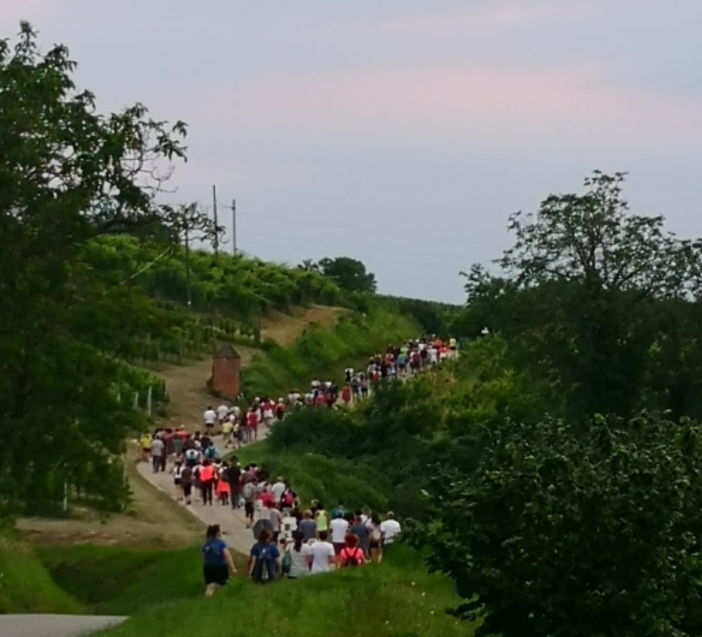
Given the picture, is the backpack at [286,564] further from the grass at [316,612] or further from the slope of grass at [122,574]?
the grass at [316,612]

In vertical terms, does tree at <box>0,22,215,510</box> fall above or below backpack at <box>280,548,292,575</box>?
above

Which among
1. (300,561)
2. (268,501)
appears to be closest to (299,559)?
(300,561)

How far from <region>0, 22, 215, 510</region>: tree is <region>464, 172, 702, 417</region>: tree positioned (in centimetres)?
2866

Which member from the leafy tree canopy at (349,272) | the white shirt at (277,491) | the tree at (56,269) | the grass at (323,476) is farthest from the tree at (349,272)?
the tree at (56,269)

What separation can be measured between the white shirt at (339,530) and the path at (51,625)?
5.60 m

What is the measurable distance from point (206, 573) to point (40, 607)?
4.15 meters

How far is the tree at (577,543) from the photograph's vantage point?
1364 cm

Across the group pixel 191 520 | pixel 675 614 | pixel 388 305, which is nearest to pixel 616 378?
pixel 191 520

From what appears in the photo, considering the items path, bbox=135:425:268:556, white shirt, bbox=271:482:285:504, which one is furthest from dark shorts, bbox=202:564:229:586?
white shirt, bbox=271:482:285:504

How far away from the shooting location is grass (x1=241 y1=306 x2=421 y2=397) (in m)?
63.9

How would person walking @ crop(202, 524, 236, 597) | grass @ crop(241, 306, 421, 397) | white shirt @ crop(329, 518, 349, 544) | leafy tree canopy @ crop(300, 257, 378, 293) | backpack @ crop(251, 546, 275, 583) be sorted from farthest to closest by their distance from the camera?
leafy tree canopy @ crop(300, 257, 378, 293), grass @ crop(241, 306, 421, 397), white shirt @ crop(329, 518, 349, 544), backpack @ crop(251, 546, 275, 583), person walking @ crop(202, 524, 236, 597)

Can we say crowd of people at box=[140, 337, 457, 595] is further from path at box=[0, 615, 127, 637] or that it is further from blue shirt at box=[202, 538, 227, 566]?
path at box=[0, 615, 127, 637]

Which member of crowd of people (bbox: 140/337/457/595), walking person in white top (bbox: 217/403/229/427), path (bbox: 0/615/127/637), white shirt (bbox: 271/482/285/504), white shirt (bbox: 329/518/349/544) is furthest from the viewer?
walking person in white top (bbox: 217/403/229/427)

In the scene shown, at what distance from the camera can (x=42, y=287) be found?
1900 centimetres
